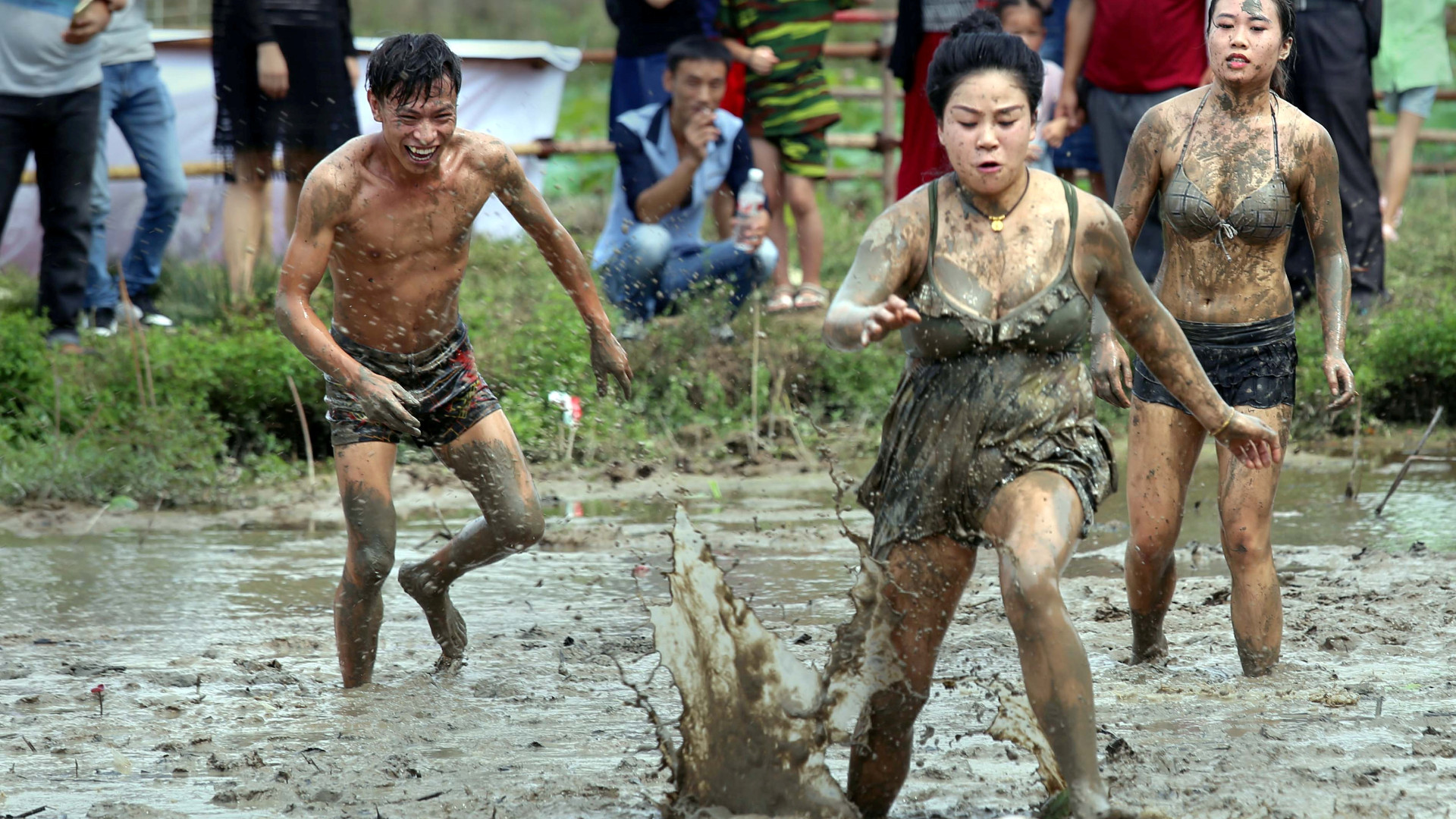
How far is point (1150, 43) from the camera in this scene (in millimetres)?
7781

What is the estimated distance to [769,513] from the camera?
670cm

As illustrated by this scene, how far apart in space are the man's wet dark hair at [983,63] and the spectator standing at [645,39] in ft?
16.4

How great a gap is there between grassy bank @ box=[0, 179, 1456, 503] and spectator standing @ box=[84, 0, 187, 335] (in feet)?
0.70

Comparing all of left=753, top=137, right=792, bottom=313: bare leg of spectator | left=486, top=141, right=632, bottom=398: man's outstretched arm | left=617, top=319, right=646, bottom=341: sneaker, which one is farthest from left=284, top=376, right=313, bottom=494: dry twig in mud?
left=753, top=137, right=792, bottom=313: bare leg of spectator

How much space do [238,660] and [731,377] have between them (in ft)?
12.5

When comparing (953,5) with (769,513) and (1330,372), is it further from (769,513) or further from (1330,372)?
(1330,372)

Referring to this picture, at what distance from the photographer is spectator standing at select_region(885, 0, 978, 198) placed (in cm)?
821

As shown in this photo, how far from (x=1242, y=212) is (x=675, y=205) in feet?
13.1

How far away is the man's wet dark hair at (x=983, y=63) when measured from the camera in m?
3.29

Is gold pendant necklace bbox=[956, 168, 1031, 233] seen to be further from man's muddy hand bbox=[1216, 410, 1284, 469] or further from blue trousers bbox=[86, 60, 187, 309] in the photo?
blue trousers bbox=[86, 60, 187, 309]

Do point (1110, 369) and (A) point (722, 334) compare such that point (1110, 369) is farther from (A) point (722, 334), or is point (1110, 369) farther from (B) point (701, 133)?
(A) point (722, 334)

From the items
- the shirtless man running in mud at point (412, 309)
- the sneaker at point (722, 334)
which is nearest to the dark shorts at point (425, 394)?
the shirtless man running in mud at point (412, 309)

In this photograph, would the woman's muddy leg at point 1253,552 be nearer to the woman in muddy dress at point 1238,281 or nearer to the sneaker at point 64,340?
the woman in muddy dress at point 1238,281

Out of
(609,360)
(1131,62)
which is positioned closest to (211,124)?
(1131,62)
